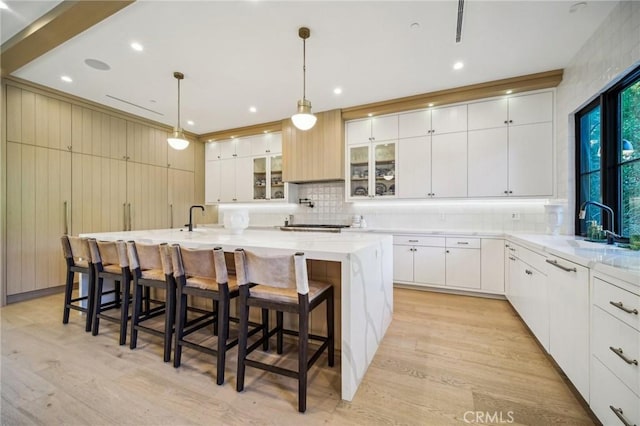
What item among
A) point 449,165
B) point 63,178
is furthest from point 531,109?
point 63,178

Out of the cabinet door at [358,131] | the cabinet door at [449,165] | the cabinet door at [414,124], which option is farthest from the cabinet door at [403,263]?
the cabinet door at [358,131]

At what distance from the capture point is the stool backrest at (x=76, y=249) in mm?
2492

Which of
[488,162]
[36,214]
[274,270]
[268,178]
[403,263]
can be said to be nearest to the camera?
[274,270]

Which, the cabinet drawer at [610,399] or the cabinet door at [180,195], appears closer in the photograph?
the cabinet drawer at [610,399]

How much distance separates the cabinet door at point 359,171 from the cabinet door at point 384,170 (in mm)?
135

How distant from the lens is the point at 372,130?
4.16m

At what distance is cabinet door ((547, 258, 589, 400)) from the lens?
148cm

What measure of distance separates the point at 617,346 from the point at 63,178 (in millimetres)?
5588

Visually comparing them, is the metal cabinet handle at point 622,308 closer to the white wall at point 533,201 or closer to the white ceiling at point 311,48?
the white wall at point 533,201

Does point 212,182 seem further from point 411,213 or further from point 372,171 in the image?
point 411,213

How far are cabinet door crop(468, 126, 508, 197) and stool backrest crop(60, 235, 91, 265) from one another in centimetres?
445

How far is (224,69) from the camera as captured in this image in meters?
3.01

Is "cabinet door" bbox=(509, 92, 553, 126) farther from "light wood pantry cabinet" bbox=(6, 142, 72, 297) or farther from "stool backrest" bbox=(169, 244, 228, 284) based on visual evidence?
"light wood pantry cabinet" bbox=(6, 142, 72, 297)

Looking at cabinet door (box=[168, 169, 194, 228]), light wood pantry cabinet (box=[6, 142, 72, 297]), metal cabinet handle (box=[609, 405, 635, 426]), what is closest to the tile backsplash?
cabinet door (box=[168, 169, 194, 228])
